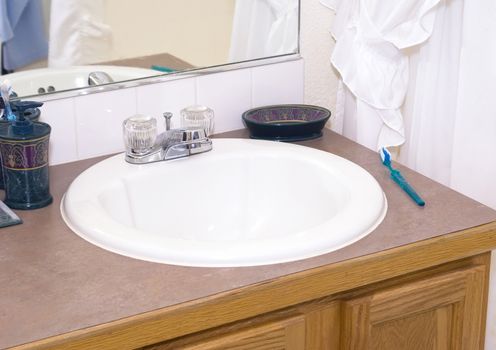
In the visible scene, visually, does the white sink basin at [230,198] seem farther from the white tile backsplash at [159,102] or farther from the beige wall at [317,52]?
the beige wall at [317,52]

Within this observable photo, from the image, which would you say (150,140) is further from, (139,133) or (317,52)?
(317,52)

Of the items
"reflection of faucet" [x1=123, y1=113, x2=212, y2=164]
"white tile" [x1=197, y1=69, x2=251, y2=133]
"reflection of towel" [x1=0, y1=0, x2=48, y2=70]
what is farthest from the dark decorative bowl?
"reflection of towel" [x1=0, y1=0, x2=48, y2=70]

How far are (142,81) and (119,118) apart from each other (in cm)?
8

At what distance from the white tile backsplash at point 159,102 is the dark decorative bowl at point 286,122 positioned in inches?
1.9

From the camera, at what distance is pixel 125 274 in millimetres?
1058

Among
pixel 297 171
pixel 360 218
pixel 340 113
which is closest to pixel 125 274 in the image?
pixel 360 218

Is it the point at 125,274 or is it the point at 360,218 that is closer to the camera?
the point at 125,274

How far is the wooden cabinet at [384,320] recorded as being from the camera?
3.56 feet

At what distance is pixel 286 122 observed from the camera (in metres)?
1.58

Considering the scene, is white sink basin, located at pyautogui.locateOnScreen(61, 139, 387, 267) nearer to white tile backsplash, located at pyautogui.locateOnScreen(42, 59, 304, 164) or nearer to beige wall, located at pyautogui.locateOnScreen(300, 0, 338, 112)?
white tile backsplash, located at pyautogui.locateOnScreen(42, 59, 304, 164)

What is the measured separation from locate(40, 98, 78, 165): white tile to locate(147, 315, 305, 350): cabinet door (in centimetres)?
54

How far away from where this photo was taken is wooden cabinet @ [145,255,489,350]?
108 cm

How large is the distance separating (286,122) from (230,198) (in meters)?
0.23

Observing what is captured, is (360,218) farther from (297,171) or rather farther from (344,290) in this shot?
(297,171)
